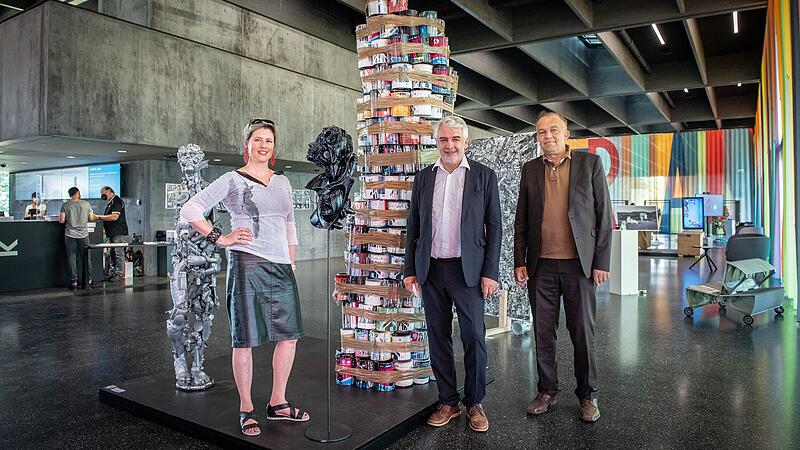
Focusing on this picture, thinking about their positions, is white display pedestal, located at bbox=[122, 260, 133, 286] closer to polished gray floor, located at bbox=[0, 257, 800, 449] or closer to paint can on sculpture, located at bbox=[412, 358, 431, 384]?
polished gray floor, located at bbox=[0, 257, 800, 449]

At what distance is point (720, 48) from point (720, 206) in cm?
485

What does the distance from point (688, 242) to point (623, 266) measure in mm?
8866

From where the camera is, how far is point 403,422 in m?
2.84

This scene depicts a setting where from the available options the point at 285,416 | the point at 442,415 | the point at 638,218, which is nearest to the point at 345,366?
the point at 285,416

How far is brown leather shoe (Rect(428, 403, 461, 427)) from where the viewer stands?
2.94 m

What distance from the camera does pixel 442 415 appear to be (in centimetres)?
296

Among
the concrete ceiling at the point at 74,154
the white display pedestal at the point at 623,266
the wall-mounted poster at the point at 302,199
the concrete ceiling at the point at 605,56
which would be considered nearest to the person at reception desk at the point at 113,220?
the concrete ceiling at the point at 74,154

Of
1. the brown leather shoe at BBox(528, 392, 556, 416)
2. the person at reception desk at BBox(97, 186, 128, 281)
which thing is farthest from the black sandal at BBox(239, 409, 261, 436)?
the person at reception desk at BBox(97, 186, 128, 281)

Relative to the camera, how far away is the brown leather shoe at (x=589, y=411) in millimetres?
2994

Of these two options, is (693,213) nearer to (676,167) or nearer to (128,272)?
(676,167)

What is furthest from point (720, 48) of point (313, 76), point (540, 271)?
point (540, 271)

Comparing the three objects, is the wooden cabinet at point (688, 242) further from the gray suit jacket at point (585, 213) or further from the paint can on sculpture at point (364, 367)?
the paint can on sculpture at point (364, 367)

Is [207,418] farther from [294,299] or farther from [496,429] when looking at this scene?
[496,429]

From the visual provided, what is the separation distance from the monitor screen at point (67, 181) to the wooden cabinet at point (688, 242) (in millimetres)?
14577
